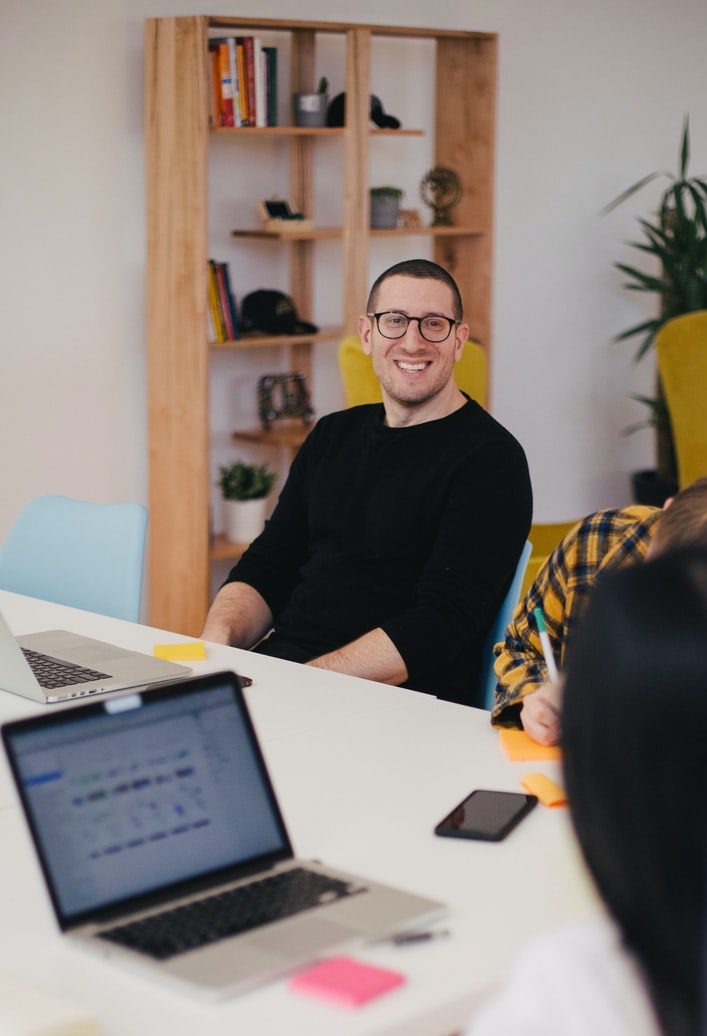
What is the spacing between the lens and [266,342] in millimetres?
4582

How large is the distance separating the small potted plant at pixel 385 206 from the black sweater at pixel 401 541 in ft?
6.27

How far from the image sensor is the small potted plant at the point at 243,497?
15.3 ft

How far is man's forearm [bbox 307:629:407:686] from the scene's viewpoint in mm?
2680

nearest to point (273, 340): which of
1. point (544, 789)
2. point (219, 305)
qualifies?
point (219, 305)

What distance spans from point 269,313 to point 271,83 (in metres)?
0.71

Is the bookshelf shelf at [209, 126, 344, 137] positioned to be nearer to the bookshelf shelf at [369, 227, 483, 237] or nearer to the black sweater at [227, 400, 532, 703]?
the bookshelf shelf at [369, 227, 483, 237]

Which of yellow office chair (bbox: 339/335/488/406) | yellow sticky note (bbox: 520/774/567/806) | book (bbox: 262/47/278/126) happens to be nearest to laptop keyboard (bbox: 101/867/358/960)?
yellow sticky note (bbox: 520/774/567/806)

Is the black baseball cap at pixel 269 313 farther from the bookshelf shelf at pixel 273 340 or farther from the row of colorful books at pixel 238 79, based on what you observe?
the row of colorful books at pixel 238 79

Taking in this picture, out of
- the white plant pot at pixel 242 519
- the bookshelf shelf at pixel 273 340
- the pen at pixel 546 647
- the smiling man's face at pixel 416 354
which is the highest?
the smiling man's face at pixel 416 354

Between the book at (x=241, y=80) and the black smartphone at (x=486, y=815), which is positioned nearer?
the black smartphone at (x=486, y=815)

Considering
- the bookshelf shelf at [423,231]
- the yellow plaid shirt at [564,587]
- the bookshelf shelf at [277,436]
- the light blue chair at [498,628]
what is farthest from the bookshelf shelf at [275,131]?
the yellow plaid shirt at [564,587]

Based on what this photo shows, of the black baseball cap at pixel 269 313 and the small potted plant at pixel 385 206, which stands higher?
the small potted plant at pixel 385 206

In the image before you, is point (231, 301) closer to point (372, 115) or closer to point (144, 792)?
point (372, 115)

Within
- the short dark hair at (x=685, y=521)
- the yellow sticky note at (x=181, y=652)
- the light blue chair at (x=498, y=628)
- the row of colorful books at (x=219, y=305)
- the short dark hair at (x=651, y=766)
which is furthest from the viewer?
the row of colorful books at (x=219, y=305)
